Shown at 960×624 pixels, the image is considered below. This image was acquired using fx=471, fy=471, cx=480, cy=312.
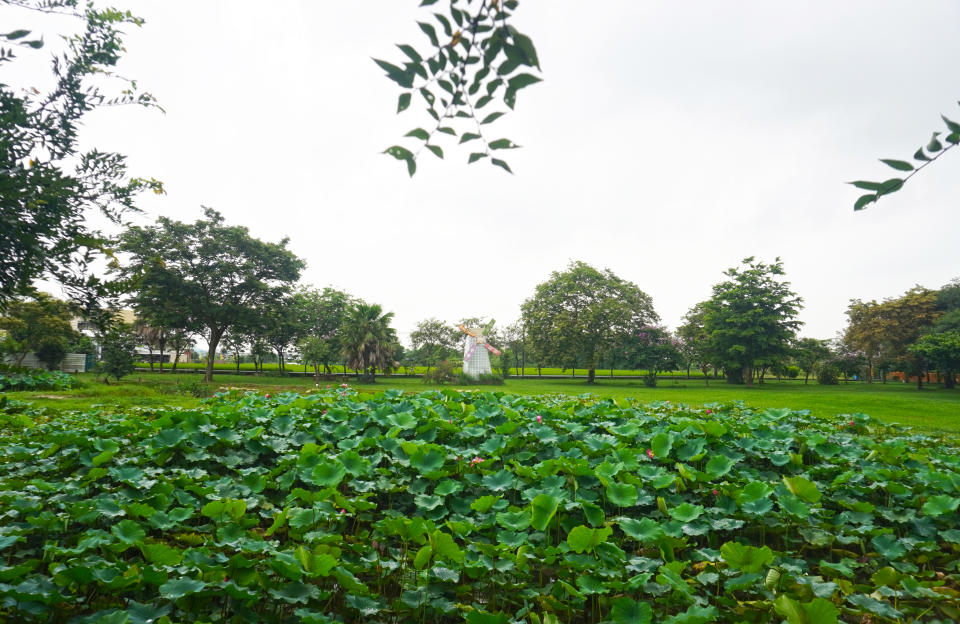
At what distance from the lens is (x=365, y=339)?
26.9 m

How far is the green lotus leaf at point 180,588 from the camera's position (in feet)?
5.78

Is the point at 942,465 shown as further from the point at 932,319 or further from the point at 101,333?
the point at 932,319

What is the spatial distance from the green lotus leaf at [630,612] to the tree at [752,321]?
26366mm

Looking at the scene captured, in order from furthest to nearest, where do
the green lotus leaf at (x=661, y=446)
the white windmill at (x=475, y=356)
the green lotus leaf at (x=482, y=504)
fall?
the white windmill at (x=475, y=356) < the green lotus leaf at (x=661, y=446) < the green lotus leaf at (x=482, y=504)

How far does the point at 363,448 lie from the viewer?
3.86 metres

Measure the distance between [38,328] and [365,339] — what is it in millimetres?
14077

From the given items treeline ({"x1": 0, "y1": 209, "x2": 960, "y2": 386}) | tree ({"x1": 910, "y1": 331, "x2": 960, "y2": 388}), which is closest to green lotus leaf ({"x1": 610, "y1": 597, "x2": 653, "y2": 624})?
treeline ({"x1": 0, "y1": 209, "x2": 960, "y2": 386})

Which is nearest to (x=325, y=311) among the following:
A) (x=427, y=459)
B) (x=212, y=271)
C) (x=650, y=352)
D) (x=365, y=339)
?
(x=365, y=339)

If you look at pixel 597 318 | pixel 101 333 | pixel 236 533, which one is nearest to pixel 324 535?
pixel 236 533

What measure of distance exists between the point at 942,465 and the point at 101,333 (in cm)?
645

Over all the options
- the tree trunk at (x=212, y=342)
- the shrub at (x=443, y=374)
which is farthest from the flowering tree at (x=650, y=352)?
the tree trunk at (x=212, y=342)

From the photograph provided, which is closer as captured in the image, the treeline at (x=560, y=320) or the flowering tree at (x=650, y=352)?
the treeline at (x=560, y=320)

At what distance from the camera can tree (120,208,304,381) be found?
20859mm

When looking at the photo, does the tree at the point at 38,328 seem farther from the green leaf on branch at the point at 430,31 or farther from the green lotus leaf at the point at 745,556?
the green lotus leaf at the point at 745,556
